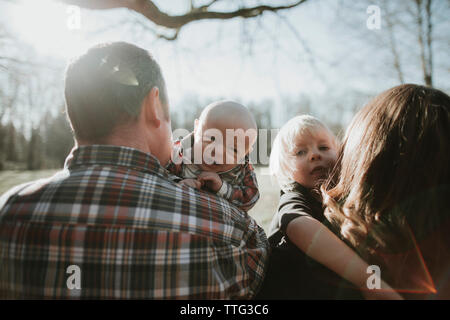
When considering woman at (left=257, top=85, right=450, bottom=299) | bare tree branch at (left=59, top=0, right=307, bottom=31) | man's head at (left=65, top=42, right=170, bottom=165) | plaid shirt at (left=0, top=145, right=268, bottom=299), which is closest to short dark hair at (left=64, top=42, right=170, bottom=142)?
man's head at (left=65, top=42, right=170, bottom=165)

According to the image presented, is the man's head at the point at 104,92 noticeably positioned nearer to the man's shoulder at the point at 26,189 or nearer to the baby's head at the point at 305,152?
the man's shoulder at the point at 26,189

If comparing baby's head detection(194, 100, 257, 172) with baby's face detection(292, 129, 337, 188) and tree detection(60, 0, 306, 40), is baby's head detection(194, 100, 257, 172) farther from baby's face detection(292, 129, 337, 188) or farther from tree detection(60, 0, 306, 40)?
tree detection(60, 0, 306, 40)

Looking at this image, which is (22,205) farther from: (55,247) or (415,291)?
(415,291)

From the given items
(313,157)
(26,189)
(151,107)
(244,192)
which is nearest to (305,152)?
(313,157)

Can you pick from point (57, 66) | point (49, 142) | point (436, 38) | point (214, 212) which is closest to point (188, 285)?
point (214, 212)

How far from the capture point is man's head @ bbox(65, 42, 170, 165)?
1.20 meters

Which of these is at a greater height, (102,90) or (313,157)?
(102,90)

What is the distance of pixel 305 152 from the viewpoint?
189cm

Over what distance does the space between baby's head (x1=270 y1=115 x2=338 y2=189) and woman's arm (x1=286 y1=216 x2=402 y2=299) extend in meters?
0.46

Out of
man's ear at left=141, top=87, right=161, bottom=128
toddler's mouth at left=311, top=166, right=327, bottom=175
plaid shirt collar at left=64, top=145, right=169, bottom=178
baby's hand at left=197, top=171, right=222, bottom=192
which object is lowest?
baby's hand at left=197, top=171, right=222, bottom=192

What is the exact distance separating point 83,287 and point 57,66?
4.78 meters

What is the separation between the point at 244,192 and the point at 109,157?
954mm

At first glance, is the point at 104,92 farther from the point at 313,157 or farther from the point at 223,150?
the point at 313,157

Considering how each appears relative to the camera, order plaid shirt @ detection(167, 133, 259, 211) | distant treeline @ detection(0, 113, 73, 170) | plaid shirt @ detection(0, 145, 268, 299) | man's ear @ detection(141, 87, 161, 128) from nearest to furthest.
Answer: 1. plaid shirt @ detection(0, 145, 268, 299)
2. man's ear @ detection(141, 87, 161, 128)
3. plaid shirt @ detection(167, 133, 259, 211)
4. distant treeline @ detection(0, 113, 73, 170)
